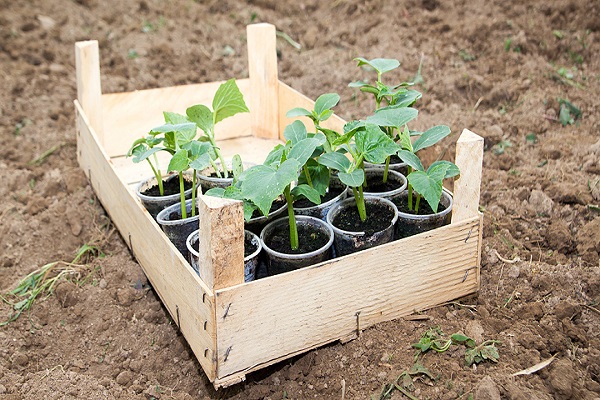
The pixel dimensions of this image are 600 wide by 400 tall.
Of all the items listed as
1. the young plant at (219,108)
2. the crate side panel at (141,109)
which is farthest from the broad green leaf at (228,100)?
the crate side panel at (141,109)

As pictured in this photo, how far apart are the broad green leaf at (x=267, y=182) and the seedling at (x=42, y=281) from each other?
3.46 feet

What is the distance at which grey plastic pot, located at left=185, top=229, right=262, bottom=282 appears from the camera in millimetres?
1912

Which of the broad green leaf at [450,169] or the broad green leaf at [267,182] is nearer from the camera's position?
the broad green leaf at [267,182]

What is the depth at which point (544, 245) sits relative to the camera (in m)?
2.34

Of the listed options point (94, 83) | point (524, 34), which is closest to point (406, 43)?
point (524, 34)

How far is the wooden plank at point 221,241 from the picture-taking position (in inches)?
64.0

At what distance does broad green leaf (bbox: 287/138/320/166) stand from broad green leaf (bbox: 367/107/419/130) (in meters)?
0.21

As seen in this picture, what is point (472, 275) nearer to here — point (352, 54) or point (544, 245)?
point (544, 245)

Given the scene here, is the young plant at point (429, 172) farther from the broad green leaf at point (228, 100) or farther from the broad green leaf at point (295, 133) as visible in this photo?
the broad green leaf at point (228, 100)

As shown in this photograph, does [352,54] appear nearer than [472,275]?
No

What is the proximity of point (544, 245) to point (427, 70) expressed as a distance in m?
1.50

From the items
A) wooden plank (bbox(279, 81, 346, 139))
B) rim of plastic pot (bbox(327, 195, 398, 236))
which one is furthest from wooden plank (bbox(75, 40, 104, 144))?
rim of plastic pot (bbox(327, 195, 398, 236))

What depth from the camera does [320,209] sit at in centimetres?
213

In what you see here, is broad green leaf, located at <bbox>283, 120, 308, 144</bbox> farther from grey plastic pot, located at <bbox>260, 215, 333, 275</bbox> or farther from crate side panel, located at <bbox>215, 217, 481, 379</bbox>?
crate side panel, located at <bbox>215, 217, 481, 379</bbox>
